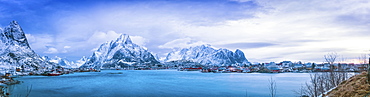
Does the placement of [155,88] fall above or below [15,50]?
below

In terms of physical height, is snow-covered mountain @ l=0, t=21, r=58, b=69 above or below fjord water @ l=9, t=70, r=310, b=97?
above

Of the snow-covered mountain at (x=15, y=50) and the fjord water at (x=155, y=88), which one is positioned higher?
the snow-covered mountain at (x=15, y=50)

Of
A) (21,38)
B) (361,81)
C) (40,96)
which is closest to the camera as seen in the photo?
(361,81)

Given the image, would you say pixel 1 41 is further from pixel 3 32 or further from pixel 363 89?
pixel 363 89

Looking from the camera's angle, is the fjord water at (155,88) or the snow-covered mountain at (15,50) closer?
the fjord water at (155,88)

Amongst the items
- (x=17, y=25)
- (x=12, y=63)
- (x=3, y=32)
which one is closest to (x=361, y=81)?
(x=12, y=63)

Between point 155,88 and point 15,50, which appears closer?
point 155,88

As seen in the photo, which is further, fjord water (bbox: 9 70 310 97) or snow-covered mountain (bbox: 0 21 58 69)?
snow-covered mountain (bbox: 0 21 58 69)

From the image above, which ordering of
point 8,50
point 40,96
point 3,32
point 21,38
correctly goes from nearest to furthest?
1. point 40,96
2. point 8,50
3. point 3,32
4. point 21,38
